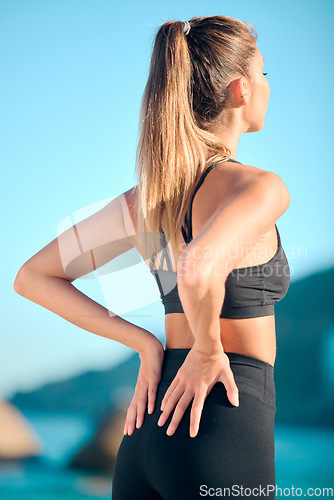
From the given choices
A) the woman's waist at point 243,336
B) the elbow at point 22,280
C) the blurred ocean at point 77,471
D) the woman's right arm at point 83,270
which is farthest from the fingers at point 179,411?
the blurred ocean at point 77,471

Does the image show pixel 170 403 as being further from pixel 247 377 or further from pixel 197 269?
pixel 197 269

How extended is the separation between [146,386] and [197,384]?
18cm

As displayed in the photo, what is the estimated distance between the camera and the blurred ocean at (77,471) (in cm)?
326

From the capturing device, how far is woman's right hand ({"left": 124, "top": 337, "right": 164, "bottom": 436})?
0.91m

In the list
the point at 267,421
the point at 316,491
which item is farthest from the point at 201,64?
the point at 316,491

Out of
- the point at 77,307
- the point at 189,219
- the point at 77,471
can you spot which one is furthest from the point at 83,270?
the point at 77,471

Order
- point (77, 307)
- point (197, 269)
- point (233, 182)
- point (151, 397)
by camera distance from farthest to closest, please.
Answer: point (77, 307), point (151, 397), point (233, 182), point (197, 269)

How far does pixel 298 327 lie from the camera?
12.8 ft

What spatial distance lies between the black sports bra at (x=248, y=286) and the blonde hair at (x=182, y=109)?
37mm

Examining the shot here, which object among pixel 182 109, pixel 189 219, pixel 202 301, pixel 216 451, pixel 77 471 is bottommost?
pixel 77 471

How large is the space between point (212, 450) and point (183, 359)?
19 cm

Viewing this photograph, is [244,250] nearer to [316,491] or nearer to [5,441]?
[316,491]

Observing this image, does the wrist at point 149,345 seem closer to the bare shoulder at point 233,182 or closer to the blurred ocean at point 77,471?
the bare shoulder at point 233,182

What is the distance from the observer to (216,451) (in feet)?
2.45
